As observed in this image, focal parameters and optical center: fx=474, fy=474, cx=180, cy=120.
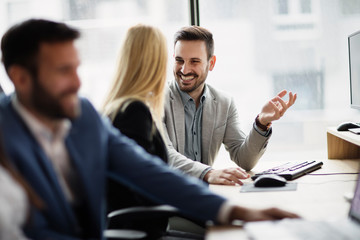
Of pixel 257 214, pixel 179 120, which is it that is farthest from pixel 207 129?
pixel 257 214

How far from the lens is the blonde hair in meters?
1.62

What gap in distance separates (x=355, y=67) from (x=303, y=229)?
1.55 metres

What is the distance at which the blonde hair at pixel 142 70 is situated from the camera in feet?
5.31

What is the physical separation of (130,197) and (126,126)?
0.23m

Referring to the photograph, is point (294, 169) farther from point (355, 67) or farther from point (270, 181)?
point (355, 67)

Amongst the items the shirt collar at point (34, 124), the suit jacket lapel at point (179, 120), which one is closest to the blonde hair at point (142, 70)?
the shirt collar at point (34, 124)

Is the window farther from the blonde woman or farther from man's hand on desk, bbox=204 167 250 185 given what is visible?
the blonde woman

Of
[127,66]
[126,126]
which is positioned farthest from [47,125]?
[127,66]

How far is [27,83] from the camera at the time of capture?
998mm

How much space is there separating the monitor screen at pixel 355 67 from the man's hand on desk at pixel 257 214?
1423 mm

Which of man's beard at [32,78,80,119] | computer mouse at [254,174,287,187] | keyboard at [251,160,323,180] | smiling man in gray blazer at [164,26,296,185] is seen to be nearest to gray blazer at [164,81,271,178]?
smiling man in gray blazer at [164,26,296,185]

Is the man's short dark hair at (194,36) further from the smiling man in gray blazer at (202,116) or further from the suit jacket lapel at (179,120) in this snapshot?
the suit jacket lapel at (179,120)

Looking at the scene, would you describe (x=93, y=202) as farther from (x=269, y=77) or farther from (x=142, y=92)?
(x=269, y=77)

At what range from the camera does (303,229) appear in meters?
1.09
